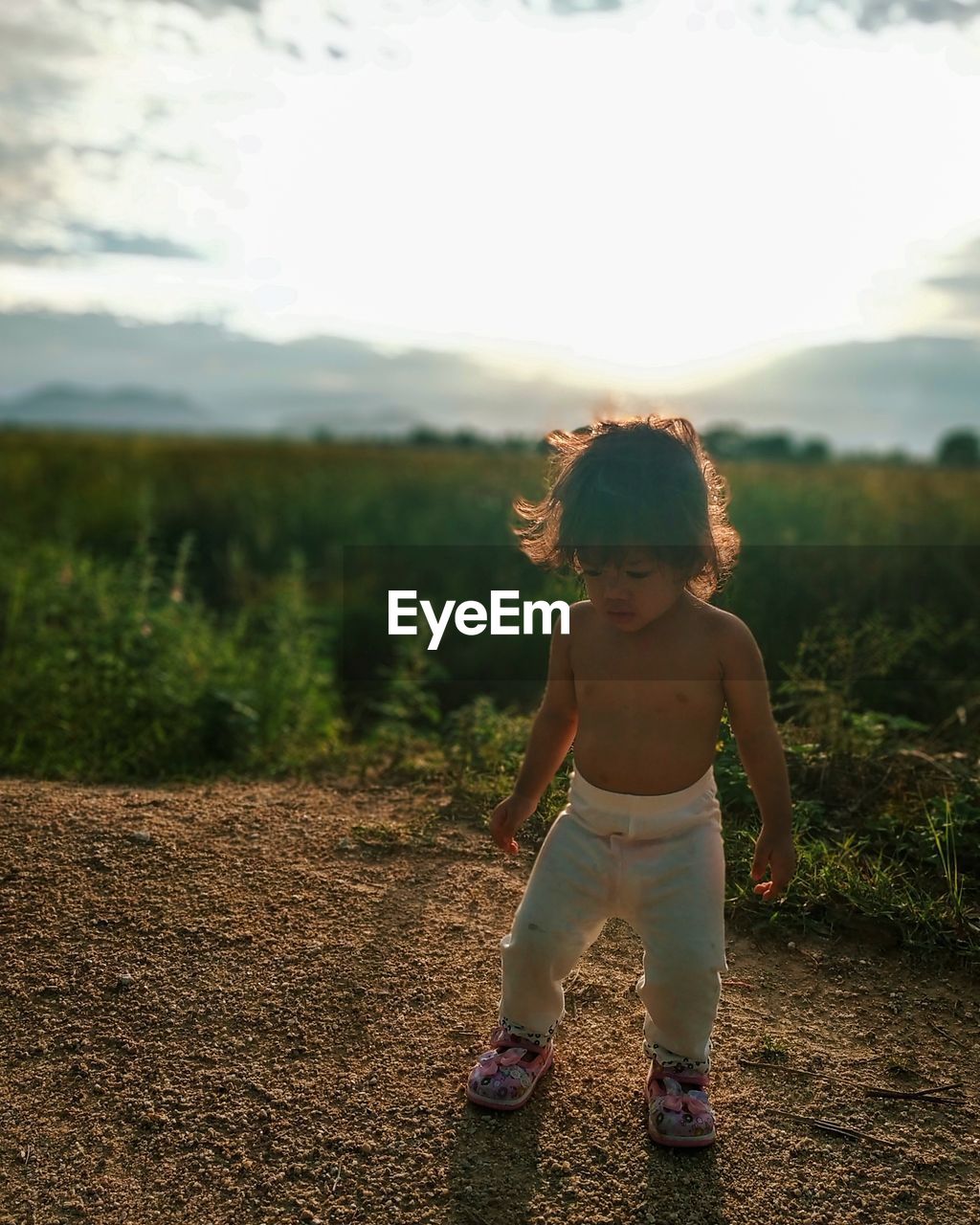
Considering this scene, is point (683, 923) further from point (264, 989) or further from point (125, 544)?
point (125, 544)

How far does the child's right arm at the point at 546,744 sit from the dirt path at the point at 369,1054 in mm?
536

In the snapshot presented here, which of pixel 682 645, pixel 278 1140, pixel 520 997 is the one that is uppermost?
pixel 682 645

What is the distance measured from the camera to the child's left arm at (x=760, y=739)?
237 centimetres

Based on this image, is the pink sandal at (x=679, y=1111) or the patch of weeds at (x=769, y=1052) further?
the patch of weeds at (x=769, y=1052)

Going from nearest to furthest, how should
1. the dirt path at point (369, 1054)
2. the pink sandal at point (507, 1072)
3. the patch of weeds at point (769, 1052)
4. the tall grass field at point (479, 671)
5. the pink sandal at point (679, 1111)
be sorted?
1. the dirt path at point (369, 1054)
2. the pink sandal at point (679, 1111)
3. the pink sandal at point (507, 1072)
4. the patch of weeds at point (769, 1052)
5. the tall grass field at point (479, 671)

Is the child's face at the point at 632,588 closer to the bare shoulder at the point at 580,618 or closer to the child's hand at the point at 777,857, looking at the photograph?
the bare shoulder at the point at 580,618

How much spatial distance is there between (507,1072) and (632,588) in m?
1.03

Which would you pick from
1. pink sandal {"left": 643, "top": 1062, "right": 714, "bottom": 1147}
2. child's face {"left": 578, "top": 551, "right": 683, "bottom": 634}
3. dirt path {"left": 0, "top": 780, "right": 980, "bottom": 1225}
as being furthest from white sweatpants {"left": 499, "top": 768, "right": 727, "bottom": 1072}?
child's face {"left": 578, "top": 551, "right": 683, "bottom": 634}

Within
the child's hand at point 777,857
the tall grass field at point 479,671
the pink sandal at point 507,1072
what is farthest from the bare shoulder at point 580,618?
the tall grass field at point 479,671

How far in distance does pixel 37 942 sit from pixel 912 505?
8374 millimetres

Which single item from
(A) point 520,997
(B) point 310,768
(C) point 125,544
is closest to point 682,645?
(A) point 520,997

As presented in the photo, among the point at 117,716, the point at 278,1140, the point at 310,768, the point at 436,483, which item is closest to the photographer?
the point at 278,1140

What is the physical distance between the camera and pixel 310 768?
443 cm

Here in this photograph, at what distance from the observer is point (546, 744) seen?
2.57 meters
